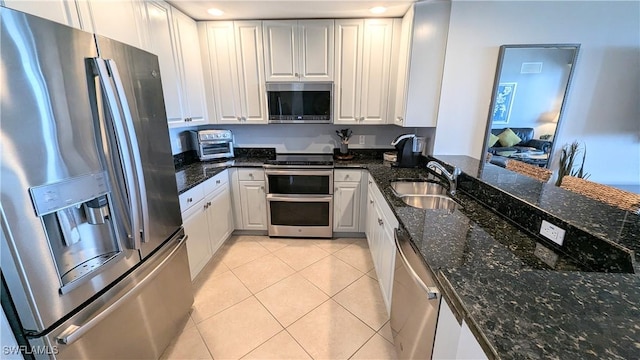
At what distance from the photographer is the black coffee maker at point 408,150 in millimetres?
2396

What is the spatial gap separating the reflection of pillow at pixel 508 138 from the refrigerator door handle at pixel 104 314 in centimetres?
285

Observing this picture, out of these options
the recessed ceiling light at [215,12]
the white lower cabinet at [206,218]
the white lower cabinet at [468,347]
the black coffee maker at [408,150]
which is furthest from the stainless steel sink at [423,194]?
the recessed ceiling light at [215,12]

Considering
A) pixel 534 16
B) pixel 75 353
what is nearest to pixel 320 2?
pixel 534 16

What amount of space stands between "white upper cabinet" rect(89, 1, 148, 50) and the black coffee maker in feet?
7.39

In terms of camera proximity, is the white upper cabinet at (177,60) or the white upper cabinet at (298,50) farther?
the white upper cabinet at (298,50)

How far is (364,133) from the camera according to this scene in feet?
10.3

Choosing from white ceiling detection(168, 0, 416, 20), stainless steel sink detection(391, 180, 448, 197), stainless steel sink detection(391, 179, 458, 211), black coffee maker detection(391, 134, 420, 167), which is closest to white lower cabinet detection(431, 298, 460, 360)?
stainless steel sink detection(391, 179, 458, 211)

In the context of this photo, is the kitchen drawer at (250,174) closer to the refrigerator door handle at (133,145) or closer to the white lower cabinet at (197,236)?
the white lower cabinet at (197,236)

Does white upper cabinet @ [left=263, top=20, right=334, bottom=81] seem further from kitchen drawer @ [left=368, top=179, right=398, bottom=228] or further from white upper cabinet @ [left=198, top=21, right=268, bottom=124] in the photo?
kitchen drawer @ [left=368, top=179, right=398, bottom=228]

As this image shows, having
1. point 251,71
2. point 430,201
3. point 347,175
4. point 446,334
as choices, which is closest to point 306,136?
point 347,175

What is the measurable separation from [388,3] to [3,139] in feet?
8.37

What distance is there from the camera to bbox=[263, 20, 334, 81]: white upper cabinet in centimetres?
255

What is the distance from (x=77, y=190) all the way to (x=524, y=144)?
10.4ft

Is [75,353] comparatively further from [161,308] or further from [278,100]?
[278,100]
